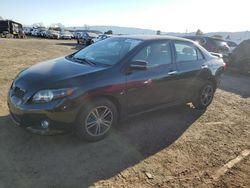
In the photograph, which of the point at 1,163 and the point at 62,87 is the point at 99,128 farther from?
the point at 1,163

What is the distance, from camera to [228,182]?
11.9ft

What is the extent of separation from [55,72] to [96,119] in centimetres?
99

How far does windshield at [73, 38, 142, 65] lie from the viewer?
4.72m

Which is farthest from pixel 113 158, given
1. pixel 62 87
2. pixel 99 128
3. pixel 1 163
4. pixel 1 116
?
pixel 1 116

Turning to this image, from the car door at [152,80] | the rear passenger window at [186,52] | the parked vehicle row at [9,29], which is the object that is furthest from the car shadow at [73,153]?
the parked vehicle row at [9,29]

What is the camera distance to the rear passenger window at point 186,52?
18.1ft

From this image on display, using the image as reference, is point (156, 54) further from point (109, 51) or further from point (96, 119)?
point (96, 119)

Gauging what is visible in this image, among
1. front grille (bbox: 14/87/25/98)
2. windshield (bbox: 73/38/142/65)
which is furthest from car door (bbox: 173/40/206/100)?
front grille (bbox: 14/87/25/98)

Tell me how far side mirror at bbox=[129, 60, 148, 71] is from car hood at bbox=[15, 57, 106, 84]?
51 cm

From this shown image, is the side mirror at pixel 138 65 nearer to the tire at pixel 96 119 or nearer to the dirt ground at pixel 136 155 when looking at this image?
the tire at pixel 96 119

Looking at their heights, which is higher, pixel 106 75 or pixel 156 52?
pixel 156 52

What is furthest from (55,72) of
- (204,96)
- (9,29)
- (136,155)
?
(9,29)

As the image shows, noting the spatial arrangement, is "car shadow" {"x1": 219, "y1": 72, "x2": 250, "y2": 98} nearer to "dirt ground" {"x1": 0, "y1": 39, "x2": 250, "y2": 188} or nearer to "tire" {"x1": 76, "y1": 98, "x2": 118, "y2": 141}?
"dirt ground" {"x1": 0, "y1": 39, "x2": 250, "y2": 188}

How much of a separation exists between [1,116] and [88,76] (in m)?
2.16
